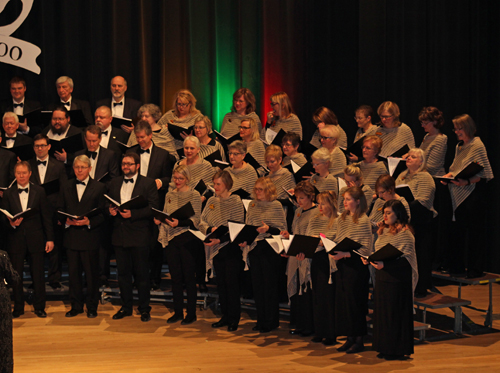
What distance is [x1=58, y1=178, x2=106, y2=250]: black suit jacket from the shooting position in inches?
205

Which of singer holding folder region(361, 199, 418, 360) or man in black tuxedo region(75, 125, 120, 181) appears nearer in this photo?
singer holding folder region(361, 199, 418, 360)

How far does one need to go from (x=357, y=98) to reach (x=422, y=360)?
3.56m

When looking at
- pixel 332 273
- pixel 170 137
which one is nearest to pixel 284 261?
pixel 332 273

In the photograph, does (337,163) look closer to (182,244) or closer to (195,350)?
(182,244)

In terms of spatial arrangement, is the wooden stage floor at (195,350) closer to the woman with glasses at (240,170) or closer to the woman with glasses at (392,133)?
the woman with glasses at (240,170)

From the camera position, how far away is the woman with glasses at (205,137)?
5680 millimetres

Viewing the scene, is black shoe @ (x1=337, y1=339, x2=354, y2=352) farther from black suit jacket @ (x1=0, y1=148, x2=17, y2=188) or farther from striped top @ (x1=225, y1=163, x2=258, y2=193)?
black suit jacket @ (x1=0, y1=148, x2=17, y2=188)

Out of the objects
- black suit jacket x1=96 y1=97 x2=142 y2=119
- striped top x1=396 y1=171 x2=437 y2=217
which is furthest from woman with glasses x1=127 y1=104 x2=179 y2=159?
striped top x1=396 y1=171 x2=437 y2=217

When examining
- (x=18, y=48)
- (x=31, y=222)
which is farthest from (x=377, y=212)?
(x=18, y=48)

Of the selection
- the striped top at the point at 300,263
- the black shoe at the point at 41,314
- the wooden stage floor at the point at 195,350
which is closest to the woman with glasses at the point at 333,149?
the striped top at the point at 300,263

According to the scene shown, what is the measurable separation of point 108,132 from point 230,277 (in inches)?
76.5

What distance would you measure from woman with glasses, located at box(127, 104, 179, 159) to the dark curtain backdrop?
90cm

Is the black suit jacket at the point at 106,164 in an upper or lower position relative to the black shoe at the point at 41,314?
upper

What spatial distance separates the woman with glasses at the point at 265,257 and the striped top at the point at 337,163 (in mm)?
699
